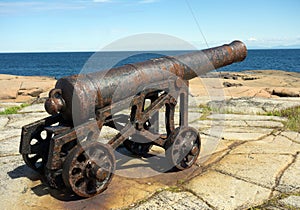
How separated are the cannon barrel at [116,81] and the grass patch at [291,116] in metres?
2.18

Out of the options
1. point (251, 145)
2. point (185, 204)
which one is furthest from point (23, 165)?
point (251, 145)

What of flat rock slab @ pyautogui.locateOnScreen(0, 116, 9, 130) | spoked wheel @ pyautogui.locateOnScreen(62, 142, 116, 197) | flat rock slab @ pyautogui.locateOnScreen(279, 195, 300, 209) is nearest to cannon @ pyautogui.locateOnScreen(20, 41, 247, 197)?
spoked wheel @ pyautogui.locateOnScreen(62, 142, 116, 197)

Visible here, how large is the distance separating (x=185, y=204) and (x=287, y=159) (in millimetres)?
1848

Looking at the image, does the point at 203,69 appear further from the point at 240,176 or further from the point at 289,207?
the point at 289,207

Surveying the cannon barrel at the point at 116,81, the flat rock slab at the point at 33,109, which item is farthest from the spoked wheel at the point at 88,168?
the flat rock slab at the point at 33,109

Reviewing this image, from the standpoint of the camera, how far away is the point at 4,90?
1334 centimetres

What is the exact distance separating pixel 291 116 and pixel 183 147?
3.64 meters

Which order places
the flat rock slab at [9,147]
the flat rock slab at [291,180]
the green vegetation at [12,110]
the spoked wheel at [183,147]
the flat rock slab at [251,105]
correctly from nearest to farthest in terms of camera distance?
the flat rock slab at [291,180]
the spoked wheel at [183,147]
the flat rock slab at [9,147]
the flat rock slab at [251,105]
the green vegetation at [12,110]

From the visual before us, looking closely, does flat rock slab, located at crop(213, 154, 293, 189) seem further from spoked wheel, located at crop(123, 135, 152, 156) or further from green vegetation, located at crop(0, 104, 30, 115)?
green vegetation, located at crop(0, 104, 30, 115)

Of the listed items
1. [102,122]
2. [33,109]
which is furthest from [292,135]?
[33,109]

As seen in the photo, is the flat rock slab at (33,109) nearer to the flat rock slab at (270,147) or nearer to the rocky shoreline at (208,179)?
the rocky shoreline at (208,179)

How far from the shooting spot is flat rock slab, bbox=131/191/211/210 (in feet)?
10.9

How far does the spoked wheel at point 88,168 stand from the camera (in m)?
3.29

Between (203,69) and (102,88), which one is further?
(203,69)
